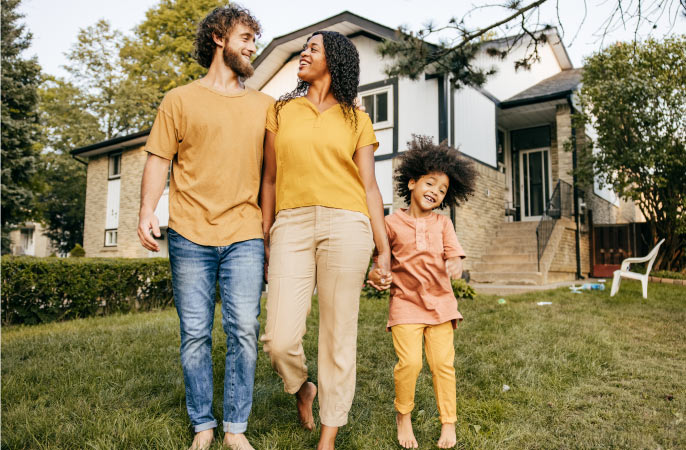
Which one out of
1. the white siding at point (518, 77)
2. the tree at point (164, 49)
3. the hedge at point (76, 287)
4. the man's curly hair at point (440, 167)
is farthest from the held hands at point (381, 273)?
the tree at point (164, 49)

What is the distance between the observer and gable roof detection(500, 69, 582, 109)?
13.0 metres

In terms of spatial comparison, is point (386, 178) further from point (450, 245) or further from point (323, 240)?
point (323, 240)

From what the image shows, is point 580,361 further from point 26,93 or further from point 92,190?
point 92,190

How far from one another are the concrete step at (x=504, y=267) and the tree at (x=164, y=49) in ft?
57.0

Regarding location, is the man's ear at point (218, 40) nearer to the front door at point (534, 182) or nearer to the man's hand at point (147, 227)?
the man's hand at point (147, 227)

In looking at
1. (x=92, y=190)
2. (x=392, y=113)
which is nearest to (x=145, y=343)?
(x=392, y=113)

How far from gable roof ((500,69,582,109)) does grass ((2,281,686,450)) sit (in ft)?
27.0

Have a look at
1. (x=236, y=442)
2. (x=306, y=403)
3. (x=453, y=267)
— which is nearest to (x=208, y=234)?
(x=236, y=442)

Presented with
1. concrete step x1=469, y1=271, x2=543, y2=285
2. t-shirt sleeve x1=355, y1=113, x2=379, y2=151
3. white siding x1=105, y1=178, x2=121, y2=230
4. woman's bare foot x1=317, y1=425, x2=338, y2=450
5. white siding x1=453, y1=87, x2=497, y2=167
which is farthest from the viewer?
white siding x1=105, y1=178, x2=121, y2=230

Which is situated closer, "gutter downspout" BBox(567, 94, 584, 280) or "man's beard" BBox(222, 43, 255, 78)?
"man's beard" BBox(222, 43, 255, 78)

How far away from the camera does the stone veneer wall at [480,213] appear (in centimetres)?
1176

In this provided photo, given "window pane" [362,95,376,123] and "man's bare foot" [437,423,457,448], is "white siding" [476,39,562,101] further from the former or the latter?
"man's bare foot" [437,423,457,448]

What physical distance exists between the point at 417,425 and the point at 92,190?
69.2 ft

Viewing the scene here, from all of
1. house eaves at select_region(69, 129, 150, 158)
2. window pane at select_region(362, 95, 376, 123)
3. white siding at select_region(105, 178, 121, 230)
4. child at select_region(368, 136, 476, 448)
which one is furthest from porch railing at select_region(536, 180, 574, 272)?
white siding at select_region(105, 178, 121, 230)
